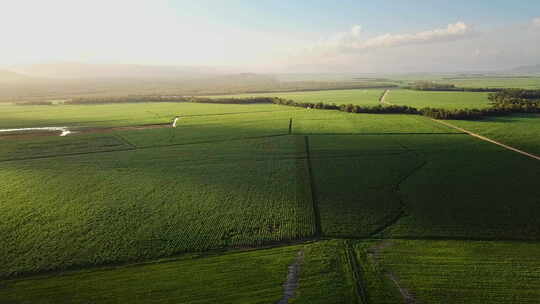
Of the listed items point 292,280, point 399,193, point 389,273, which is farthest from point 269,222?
point 399,193

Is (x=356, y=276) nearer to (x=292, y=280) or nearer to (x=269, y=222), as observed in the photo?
(x=292, y=280)

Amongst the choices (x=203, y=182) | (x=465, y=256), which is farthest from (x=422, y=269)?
(x=203, y=182)

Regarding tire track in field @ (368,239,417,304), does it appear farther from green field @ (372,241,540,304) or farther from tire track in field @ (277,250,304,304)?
tire track in field @ (277,250,304,304)

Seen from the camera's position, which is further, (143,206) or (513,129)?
(513,129)

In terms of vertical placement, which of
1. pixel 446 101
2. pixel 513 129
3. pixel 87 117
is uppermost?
pixel 446 101

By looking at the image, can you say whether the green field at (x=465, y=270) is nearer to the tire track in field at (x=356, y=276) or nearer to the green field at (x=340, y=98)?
the tire track in field at (x=356, y=276)

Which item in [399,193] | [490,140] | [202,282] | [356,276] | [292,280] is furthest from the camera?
[490,140]

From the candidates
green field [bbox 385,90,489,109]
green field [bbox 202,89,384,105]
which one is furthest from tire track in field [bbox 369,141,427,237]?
green field [bbox 202,89,384,105]

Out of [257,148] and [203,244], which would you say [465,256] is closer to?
[203,244]
